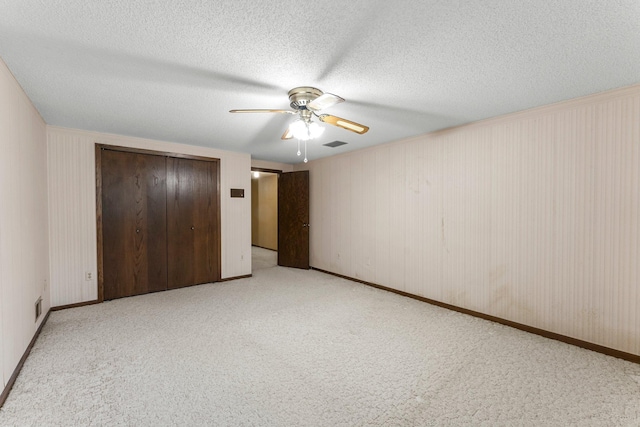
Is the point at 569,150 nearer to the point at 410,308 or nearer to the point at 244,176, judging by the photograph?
the point at 410,308

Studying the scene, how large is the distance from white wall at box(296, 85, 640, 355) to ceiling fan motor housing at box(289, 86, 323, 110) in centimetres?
217

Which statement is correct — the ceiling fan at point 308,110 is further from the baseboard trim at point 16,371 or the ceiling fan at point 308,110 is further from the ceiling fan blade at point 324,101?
the baseboard trim at point 16,371

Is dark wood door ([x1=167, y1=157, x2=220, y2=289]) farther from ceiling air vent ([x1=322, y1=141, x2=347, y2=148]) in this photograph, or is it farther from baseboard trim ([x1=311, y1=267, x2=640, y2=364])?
baseboard trim ([x1=311, y1=267, x2=640, y2=364])

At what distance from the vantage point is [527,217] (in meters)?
3.05

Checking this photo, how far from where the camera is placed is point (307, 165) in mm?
6141

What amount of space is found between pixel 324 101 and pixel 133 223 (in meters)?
3.50

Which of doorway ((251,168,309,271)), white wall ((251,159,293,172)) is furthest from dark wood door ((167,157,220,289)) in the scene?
doorway ((251,168,309,271))

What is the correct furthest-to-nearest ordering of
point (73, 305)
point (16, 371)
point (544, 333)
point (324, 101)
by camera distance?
point (73, 305) < point (544, 333) < point (324, 101) < point (16, 371)

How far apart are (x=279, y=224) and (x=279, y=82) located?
432 cm

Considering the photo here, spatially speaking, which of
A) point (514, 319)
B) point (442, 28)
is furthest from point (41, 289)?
point (514, 319)

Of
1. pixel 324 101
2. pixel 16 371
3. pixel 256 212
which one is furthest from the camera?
pixel 256 212

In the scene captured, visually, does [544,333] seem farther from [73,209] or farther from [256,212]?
[256,212]

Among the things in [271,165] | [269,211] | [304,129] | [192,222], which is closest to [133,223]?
[192,222]

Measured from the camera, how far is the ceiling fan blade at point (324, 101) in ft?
7.12
